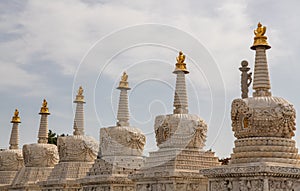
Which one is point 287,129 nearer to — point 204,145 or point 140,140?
point 204,145

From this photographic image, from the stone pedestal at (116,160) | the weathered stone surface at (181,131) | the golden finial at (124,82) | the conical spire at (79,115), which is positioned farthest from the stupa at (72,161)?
the weathered stone surface at (181,131)

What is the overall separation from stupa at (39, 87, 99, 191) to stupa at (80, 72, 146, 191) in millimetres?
2292

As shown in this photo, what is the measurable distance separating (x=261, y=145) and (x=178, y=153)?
250 inches

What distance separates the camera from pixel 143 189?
2861 cm

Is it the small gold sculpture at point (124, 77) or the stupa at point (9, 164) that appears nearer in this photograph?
the small gold sculpture at point (124, 77)

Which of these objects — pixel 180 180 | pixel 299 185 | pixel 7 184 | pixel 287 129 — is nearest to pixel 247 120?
pixel 287 129

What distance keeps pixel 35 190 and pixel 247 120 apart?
2243 centimetres

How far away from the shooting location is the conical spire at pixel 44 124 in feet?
137

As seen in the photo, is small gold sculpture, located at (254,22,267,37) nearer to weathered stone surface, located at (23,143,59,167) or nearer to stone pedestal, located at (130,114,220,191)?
stone pedestal, located at (130,114,220,191)

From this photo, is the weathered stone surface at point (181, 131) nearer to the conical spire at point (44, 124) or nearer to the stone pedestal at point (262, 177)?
the stone pedestal at point (262, 177)

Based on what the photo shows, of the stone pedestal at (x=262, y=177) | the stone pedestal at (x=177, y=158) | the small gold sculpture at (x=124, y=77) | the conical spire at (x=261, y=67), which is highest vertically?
the small gold sculpture at (x=124, y=77)

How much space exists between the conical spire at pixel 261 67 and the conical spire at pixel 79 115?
17561 mm

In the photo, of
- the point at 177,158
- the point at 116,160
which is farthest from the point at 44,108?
the point at 177,158

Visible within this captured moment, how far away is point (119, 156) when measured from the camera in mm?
33188
